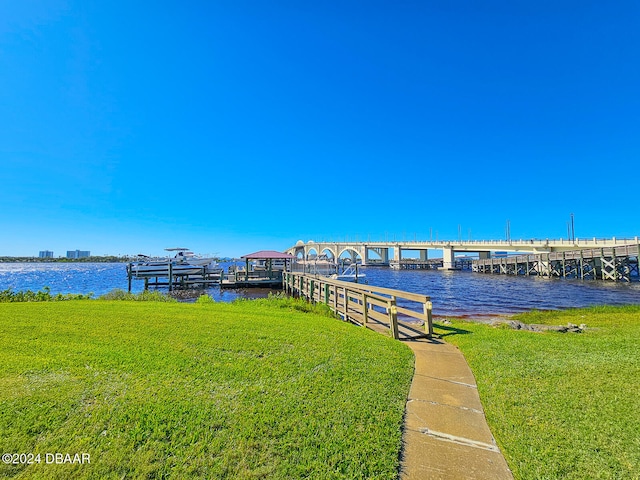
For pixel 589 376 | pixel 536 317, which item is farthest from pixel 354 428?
pixel 536 317

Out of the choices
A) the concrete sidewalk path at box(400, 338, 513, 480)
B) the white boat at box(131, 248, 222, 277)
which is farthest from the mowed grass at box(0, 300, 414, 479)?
the white boat at box(131, 248, 222, 277)

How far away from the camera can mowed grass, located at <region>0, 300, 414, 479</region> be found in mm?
2961

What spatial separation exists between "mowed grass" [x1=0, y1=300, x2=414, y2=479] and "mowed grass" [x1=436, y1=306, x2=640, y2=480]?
4.17ft

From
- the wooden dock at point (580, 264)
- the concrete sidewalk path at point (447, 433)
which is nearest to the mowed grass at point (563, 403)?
the concrete sidewalk path at point (447, 433)

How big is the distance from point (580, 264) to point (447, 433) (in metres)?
52.6

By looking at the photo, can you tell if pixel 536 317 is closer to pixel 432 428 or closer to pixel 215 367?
pixel 432 428

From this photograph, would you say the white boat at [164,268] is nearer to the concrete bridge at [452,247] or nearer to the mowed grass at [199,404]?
the concrete bridge at [452,247]

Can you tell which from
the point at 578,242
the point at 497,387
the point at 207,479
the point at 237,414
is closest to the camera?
the point at 207,479

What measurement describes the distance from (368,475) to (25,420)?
360 cm

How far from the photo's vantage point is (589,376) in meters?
5.12

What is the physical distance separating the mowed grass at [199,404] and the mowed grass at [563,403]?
50.0 inches

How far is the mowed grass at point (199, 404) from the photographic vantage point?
296 centimetres

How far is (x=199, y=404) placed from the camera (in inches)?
152

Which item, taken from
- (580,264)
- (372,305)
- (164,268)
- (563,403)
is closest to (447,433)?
(563,403)
